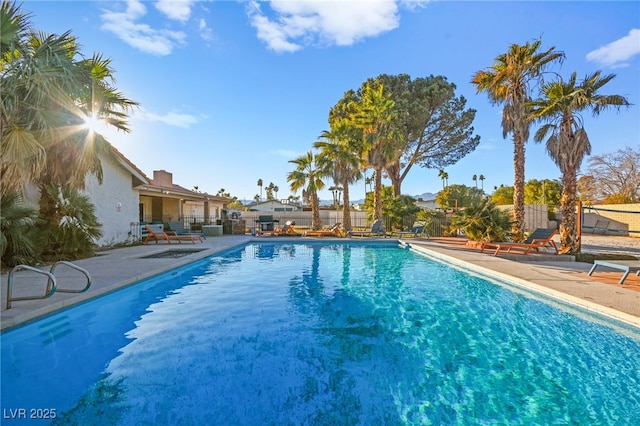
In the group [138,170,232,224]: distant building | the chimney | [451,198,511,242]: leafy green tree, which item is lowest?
[451,198,511,242]: leafy green tree

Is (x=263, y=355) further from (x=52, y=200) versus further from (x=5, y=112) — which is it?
(x=52, y=200)

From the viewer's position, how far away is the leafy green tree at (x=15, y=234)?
790cm

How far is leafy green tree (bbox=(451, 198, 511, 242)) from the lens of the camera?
14.3m

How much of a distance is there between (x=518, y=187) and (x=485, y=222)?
7.43ft

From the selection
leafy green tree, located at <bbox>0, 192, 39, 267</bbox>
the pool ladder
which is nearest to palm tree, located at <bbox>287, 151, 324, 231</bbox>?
leafy green tree, located at <bbox>0, 192, 39, 267</bbox>

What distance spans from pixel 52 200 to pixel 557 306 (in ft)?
44.9

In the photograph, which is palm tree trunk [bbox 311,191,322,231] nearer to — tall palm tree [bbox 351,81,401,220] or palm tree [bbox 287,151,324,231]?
palm tree [bbox 287,151,324,231]

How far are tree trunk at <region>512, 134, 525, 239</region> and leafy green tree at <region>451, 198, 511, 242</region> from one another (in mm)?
476

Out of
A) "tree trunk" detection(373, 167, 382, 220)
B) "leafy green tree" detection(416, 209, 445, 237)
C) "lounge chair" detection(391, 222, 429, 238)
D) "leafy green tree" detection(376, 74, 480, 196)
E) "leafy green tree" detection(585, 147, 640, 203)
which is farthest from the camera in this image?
"leafy green tree" detection(585, 147, 640, 203)

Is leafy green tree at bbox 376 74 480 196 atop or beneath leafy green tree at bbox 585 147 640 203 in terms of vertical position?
atop

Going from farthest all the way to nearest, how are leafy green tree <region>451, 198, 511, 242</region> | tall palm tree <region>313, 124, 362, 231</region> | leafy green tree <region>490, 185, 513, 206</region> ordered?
leafy green tree <region>490, 185, 513, 206</region>
tall palm tree <region>313, 124, 362, 231</region>
leafy green tree <region>451, 198, 511, 242</region>

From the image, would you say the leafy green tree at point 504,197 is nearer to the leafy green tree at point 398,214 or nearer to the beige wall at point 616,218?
the beige wall at point 616,218

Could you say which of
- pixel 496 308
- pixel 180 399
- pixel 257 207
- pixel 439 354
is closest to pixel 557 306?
pixel 496 308

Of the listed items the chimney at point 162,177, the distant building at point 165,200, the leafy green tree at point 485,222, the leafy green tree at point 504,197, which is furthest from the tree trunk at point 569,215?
the leafy green tree at point 504,197
